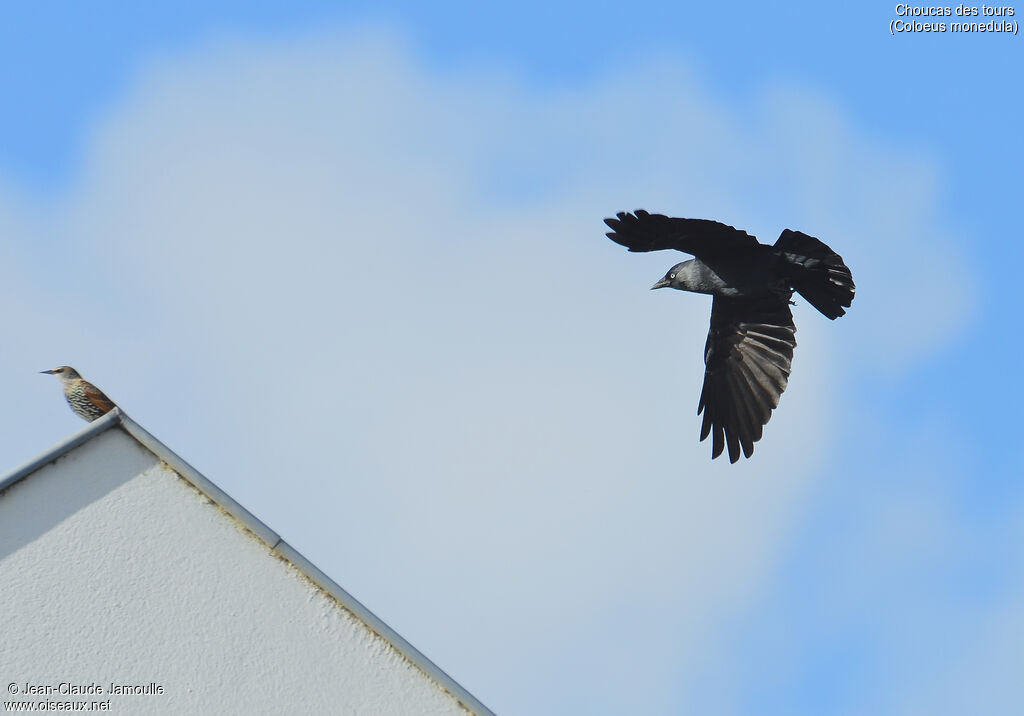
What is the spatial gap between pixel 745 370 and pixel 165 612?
24.9 ft

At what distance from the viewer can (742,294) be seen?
13344mm

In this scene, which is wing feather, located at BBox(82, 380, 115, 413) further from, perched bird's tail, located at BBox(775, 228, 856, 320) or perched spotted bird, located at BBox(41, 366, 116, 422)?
perched bird's tail, located at BBox(775, 228, 856, 320)

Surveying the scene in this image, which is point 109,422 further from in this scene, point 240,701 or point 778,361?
point 778,361

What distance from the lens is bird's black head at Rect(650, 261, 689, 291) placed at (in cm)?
1344

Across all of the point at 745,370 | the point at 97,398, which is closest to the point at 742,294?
the point at 745,370

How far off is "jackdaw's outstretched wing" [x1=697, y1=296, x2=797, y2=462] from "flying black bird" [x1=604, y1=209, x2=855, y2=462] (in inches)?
0.4

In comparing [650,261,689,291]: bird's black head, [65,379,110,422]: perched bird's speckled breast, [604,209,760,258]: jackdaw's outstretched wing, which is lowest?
[65,379,110,422]: perched bird's speckled breast

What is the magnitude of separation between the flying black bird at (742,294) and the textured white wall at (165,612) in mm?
5149

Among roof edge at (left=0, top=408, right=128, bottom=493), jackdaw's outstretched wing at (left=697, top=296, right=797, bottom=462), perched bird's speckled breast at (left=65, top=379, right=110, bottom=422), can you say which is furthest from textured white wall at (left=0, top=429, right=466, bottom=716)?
jackdaw's outstretched wing at (left=697, top=296, right=797, bottom=462)

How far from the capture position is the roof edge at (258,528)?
26.8 ft

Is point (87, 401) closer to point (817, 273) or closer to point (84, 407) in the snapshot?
point (84, 407)

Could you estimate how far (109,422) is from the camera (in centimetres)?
856

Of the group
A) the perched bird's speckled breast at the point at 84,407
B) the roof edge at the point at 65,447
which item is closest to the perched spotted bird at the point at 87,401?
the perched bird's speckled breast at the point at 84,407

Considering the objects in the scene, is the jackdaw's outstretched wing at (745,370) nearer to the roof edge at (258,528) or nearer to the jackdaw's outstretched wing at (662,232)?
the jackdaw's outstretched wing at (662,232)
